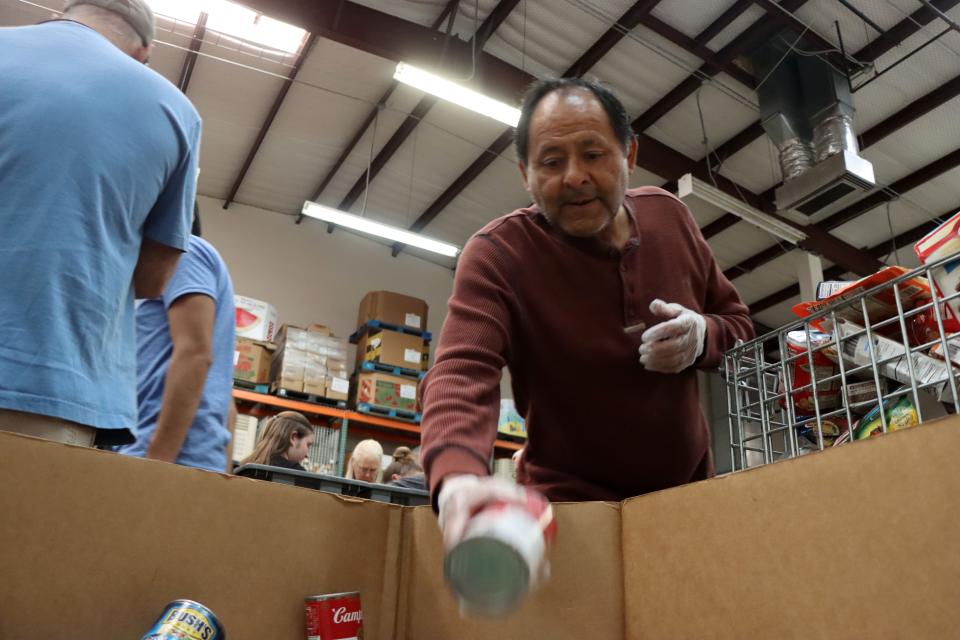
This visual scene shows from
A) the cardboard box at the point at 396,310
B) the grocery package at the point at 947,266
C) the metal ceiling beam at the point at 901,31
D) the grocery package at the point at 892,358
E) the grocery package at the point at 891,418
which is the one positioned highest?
the metal ceiling beam at the point at 901,31

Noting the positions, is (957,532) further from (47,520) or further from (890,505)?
(47,520)

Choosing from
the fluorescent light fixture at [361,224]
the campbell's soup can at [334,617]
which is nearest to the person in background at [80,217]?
A: the campbell's soup can at [334,617]

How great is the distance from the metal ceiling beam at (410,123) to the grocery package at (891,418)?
5.47 metres

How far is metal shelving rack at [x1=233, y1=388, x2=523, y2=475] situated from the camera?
7088 millimetres

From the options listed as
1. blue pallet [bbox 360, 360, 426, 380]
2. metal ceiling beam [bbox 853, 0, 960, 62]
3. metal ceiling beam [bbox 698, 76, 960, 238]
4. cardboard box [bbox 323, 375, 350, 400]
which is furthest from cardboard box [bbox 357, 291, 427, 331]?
metal ceiling beam [bbox 853, 0, 960, 62]

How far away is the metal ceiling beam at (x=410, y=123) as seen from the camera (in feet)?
20.3

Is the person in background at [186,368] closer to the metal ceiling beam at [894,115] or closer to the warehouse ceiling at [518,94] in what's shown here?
the warehouse ceiling at [518,94]

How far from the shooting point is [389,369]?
7699 millimetres

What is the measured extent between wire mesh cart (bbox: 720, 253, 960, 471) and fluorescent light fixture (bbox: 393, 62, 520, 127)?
173 inches

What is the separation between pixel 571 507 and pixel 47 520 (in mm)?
718

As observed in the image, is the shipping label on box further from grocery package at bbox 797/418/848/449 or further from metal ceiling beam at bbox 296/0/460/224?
grocery package at bbox 797/418/848/449

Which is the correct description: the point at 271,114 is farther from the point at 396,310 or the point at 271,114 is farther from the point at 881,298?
the point at 881,298

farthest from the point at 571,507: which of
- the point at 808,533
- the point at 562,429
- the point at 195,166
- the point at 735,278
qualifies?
the point at 735,278

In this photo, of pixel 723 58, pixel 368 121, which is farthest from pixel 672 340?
pixel 368 121
